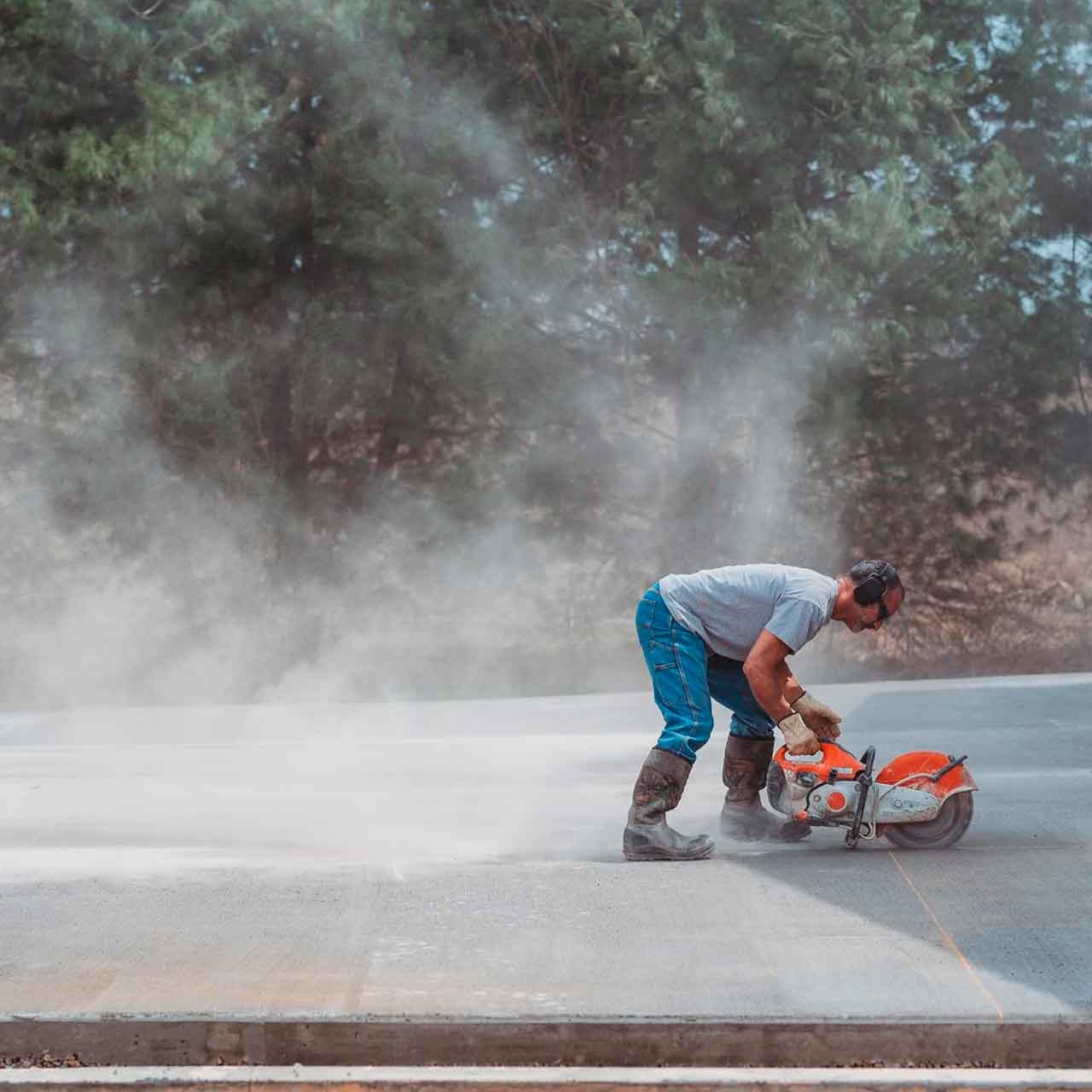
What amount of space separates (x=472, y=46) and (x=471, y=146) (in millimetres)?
1000

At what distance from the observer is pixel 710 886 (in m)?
4.72

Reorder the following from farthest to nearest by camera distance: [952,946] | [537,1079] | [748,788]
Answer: [748,788], [952,946], [537,1079]

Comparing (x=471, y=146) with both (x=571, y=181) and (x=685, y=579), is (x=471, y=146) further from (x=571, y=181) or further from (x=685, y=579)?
(x=685, y=579)

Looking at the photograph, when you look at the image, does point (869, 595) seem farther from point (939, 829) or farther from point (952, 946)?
point (952, 946)

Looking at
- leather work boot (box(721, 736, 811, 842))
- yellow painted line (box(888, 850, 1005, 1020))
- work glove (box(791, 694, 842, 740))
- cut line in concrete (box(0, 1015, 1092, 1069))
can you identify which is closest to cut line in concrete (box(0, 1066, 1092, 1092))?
cut line in concrete (box(0, 1015, 1092, 1069))

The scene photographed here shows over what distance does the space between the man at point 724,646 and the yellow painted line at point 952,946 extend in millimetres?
507

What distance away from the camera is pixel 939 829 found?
527 cm

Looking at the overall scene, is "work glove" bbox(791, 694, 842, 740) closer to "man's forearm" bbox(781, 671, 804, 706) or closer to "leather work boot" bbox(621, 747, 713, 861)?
"man's forearm" bbox(781, 671, 804, 706)

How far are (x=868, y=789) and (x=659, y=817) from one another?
68 cm

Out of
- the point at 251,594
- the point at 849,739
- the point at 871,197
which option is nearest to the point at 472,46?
the point at 871,197

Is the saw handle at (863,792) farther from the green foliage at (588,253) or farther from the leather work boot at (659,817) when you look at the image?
the green foliage at (588,253)

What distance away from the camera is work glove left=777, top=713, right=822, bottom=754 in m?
4.89

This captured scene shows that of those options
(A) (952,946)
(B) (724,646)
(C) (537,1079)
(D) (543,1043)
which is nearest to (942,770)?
(B) (724,646)

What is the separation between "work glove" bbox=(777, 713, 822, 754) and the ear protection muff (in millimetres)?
420
